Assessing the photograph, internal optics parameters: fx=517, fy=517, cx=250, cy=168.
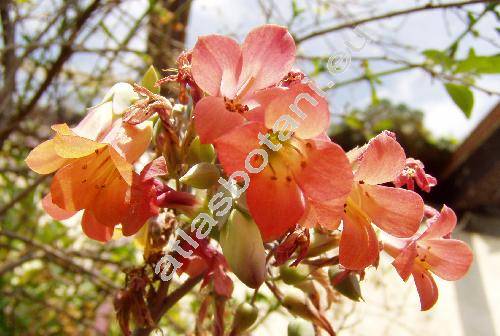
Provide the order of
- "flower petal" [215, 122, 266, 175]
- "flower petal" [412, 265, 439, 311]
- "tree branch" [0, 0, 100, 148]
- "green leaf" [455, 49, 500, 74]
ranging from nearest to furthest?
"flower petal" [215, 122, 266, 175] → "flower petal" [412, 265, 439, 311] → "green leaf" [455, 49, 500, 74] → "tree branch" [0, 0, 100, 148]

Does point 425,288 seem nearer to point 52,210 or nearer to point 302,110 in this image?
point 302,110

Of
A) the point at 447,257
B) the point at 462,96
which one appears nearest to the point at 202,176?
the point at 447,257

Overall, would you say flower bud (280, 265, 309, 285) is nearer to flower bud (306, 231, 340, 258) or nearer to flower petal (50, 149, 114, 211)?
flower bud (306, 231, 340, 258)

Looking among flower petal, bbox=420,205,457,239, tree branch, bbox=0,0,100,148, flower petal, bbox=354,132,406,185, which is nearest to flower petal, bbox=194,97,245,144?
flower petal, bbox=354,132,406,185

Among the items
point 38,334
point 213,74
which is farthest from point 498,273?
point 213,74

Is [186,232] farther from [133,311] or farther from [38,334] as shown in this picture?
[38,334]

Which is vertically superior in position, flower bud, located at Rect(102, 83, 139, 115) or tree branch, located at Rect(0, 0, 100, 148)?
flower bud, located at Rect(102, 83, 139, 115)
